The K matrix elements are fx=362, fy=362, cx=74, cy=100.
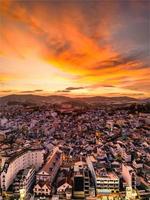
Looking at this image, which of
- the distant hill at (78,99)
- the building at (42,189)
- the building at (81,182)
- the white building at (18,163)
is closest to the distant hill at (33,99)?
the distant hill at (78,99)

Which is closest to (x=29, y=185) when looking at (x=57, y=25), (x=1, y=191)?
(x=1, y=191)

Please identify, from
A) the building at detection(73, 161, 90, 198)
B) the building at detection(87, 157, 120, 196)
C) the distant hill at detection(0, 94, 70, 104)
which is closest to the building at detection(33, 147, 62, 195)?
the building at detection(73, 161, 90, 198)

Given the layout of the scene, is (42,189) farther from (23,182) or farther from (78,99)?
(78,99)

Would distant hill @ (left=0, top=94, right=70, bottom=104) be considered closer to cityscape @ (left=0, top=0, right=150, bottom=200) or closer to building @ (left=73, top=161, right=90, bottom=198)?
cityscape @ (left=0, top=0, right=150, bottom=200)

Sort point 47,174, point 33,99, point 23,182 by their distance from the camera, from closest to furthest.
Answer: point 23,182 < point 47,174 < point 33,99

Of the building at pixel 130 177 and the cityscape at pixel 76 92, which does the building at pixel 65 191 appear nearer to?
the cityscape at pixel 76 92

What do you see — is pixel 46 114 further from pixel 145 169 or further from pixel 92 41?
pixel 145 169

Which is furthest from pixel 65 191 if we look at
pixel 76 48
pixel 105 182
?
pixel 76 48
